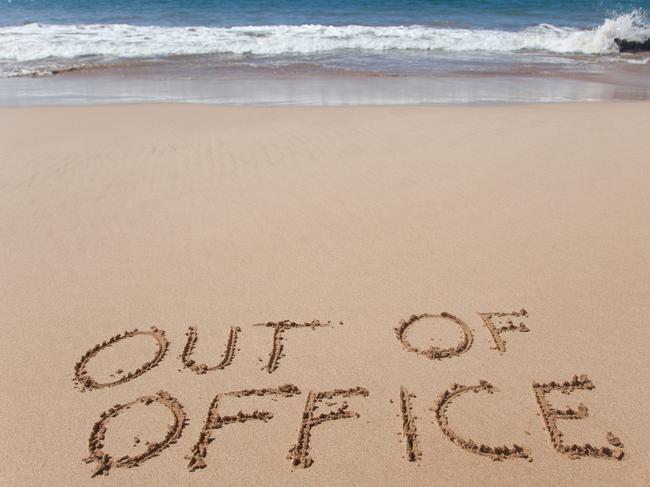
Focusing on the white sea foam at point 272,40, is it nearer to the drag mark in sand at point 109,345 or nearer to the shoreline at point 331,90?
the shoreline at point 331,90

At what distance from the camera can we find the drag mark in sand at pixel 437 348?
2.54 metres

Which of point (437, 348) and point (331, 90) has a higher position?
point (331, 90)

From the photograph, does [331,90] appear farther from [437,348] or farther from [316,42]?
[437,348]

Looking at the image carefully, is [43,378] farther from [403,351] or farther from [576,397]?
[576,397]

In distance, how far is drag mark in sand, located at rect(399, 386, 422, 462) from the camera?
2.06 metres

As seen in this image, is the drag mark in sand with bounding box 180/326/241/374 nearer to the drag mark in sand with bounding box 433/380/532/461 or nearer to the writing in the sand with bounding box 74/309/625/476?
the writing in the sand with bounding box 74/309/625/476

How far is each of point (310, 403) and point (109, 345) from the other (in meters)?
1.04

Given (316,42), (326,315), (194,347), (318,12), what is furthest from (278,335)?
(318,12)

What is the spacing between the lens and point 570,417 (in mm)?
2193

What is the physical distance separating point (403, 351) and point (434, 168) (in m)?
2.41

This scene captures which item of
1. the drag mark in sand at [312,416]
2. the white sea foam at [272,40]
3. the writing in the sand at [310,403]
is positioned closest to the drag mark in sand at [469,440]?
the writing in the sand at [310,403]

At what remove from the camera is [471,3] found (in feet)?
66.6

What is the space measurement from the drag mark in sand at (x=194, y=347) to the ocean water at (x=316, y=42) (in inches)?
245

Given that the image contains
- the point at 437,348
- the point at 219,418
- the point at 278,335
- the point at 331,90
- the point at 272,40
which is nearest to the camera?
the point at 219,418
